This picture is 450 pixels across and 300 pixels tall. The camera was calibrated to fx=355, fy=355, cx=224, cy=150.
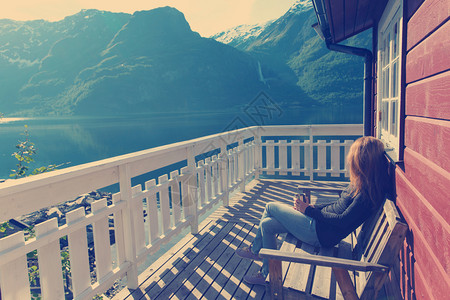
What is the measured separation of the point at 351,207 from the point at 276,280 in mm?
734

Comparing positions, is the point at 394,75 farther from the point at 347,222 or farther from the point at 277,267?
the point at 277,267

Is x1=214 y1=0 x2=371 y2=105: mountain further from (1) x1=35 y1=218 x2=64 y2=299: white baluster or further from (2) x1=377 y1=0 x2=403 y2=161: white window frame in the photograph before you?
(1) x1=35 y1=218 x2=64 y2=299: white baluster

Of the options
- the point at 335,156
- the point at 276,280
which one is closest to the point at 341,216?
the point at 276,280

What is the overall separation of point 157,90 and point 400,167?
112 meters

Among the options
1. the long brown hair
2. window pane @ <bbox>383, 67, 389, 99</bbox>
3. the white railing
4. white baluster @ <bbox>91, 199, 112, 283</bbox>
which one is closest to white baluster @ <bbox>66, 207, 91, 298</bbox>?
the white railing

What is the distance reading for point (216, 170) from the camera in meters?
5.33

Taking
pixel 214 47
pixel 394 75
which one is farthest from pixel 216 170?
pixel 214 47

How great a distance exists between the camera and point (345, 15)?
4141 mm

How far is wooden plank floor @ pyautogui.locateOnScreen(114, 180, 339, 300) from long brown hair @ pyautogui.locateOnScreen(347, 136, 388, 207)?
1.23 m

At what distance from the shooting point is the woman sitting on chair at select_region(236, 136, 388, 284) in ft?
8.20

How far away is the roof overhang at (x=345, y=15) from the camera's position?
11.6 feet

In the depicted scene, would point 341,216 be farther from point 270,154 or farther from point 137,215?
point 270,154

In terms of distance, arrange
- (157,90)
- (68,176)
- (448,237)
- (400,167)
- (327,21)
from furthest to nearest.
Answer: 1. (157,90)
2. (327,21)
3. (68,176)
4. (400,167)
5. (448,237)

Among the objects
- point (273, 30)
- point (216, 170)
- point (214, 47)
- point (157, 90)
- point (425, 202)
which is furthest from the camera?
point (273, 30)
